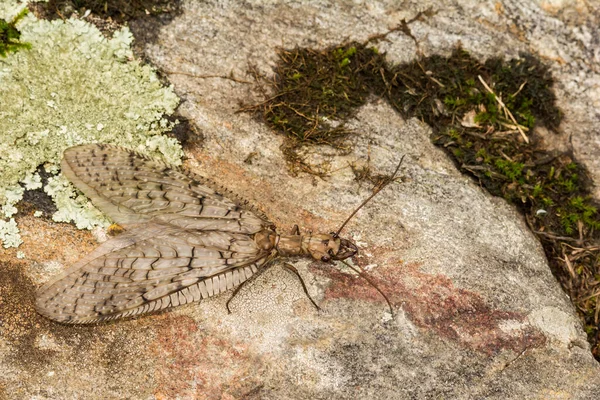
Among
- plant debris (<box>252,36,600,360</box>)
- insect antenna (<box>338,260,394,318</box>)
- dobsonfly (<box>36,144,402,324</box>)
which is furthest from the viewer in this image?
plant debris (<box>252,36,600,360</box>)

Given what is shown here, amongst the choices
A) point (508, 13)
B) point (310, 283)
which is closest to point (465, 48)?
point (508, 13)

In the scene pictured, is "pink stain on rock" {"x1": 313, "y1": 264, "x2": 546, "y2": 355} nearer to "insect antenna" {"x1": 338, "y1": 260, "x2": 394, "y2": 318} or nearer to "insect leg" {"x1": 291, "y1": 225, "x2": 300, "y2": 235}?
"insect antenna" {"x1": 338, "y1": 260, "x2": 394, "y2": 318}

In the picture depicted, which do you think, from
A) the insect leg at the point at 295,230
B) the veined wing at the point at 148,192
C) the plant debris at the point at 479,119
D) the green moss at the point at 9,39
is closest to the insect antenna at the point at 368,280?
the insect leg at the point at 295,230

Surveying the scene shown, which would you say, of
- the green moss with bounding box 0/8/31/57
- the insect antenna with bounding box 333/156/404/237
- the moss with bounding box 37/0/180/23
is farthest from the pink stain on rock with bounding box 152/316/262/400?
the moss with bounding box 37/0/180/23

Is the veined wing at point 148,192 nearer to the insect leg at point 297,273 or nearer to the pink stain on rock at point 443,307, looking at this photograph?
the insect leg at point 297,273

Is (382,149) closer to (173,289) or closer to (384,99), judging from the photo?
(384,99)

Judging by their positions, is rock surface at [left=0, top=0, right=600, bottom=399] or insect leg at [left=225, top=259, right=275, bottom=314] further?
insect leg at [left=225, top=259, right=275, bottom=314]
